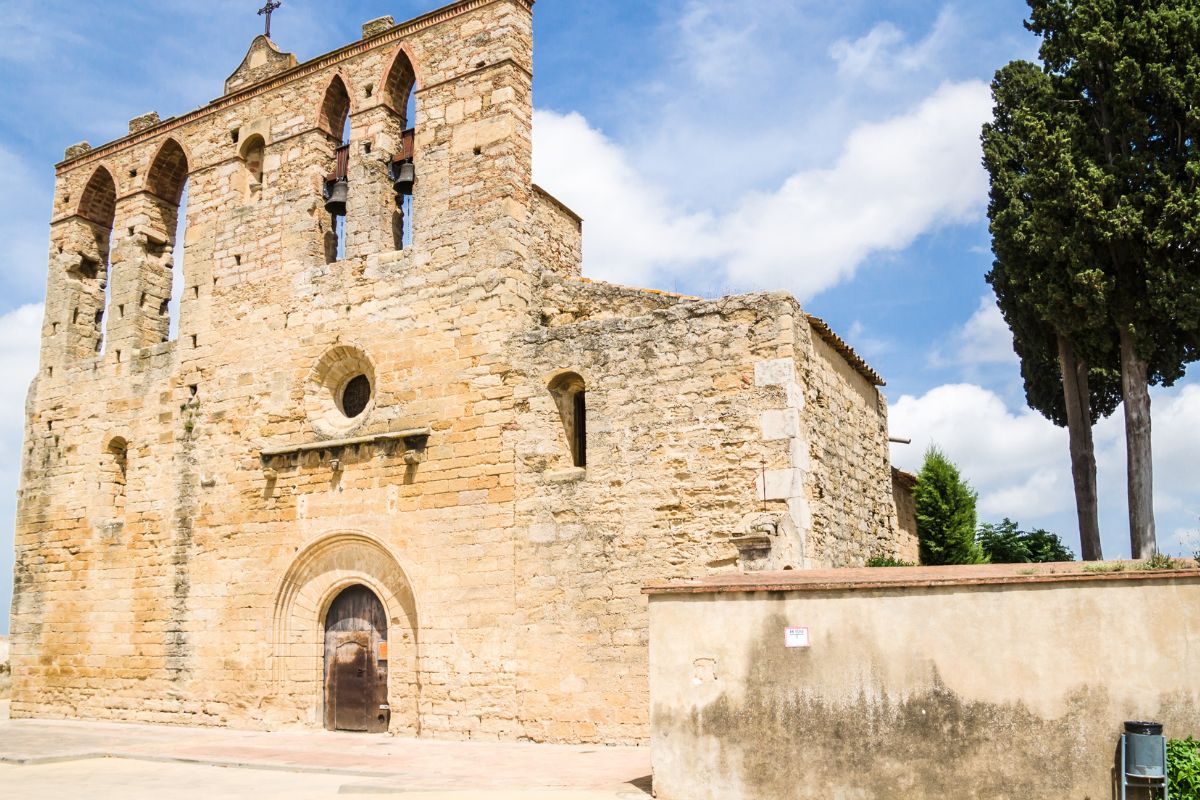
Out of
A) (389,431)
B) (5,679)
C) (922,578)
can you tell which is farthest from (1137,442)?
(5,679)

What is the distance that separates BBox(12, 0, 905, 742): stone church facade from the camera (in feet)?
34.3

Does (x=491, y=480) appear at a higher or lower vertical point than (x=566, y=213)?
lower

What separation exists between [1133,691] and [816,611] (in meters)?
2.01

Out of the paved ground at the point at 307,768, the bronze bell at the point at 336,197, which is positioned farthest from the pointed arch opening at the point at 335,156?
the paved ground at the point at 307,768

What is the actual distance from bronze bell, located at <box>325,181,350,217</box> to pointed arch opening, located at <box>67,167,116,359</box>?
464 centimetres

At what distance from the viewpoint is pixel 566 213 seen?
14.5m

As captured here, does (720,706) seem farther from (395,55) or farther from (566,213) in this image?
(395,55)

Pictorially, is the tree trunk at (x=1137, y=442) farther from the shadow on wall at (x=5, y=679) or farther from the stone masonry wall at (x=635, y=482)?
the shadow on wall at (x=5, y=679)

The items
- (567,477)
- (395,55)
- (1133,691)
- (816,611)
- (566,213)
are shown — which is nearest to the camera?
(1133,691)

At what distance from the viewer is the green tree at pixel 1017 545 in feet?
69.7

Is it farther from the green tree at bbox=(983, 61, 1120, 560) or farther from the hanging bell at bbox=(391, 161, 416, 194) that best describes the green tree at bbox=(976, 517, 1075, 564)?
the hanging bell at bbox=(391, 161, 416, 194)

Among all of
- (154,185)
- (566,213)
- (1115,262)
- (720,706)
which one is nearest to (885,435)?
(1115,262)

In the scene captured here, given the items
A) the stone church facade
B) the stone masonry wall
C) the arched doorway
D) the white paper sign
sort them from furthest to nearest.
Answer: the arched doorway
the stone church facade
the stone masonry wall
the white paper sign

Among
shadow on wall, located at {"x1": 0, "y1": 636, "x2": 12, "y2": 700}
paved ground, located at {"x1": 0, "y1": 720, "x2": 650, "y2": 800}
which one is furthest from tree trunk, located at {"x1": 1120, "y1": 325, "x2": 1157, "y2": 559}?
shadow on wall, located at {"x1": 0, "y1": 636, "x2": 12, "y2": 700}
